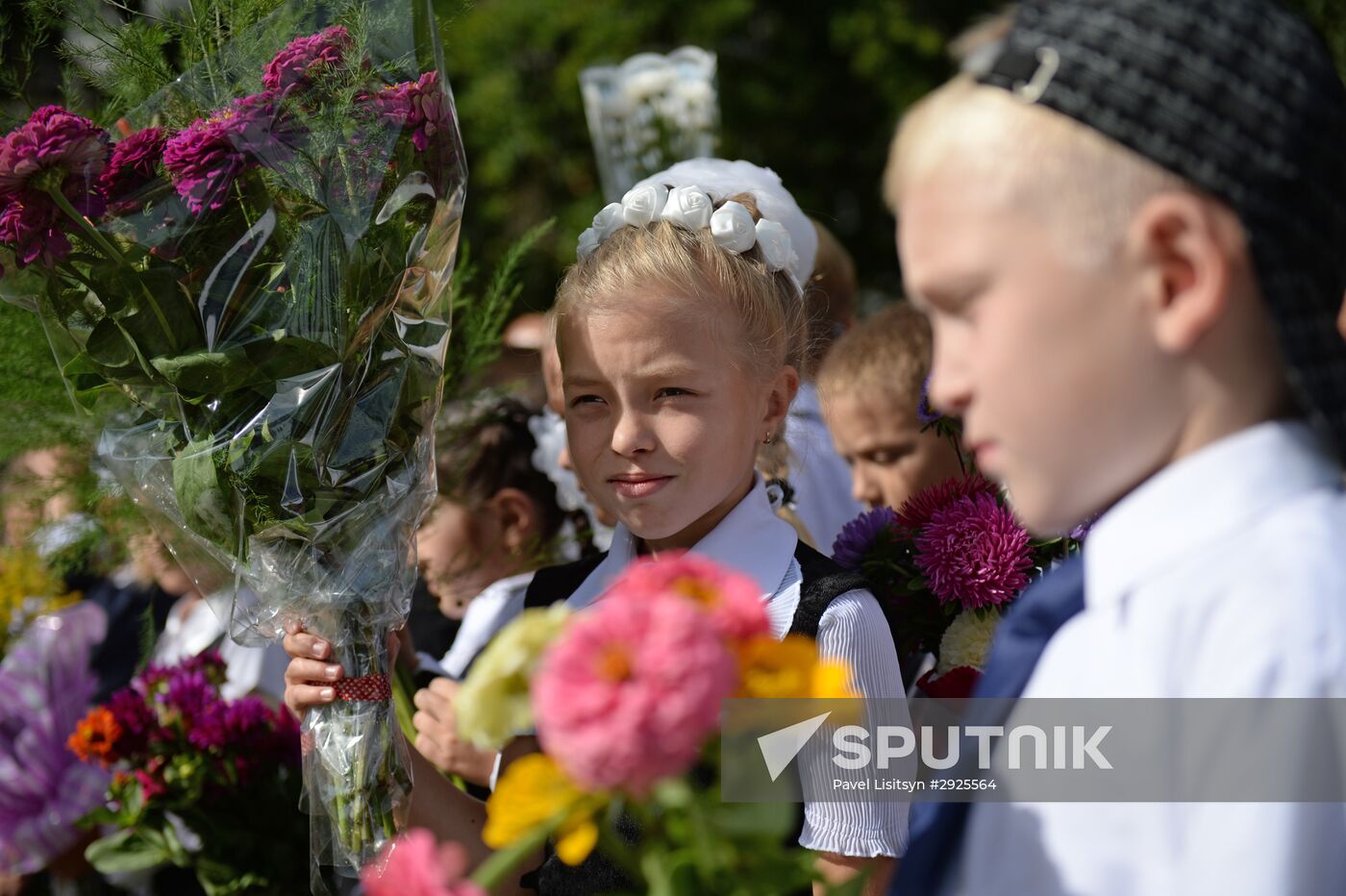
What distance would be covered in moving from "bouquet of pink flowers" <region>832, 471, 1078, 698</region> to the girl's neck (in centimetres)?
24

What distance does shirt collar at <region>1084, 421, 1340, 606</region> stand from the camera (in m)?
0.98

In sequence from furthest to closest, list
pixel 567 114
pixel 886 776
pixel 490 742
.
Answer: pixel 567 114, pixel 886 776, pixel 490 742

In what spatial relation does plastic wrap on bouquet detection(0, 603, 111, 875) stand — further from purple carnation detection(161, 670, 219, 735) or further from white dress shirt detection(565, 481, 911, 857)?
white dress shirt detection(565, 481, 911, 857)

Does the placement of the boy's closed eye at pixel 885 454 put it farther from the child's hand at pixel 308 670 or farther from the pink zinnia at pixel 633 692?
the pink zinnia at pixel 633 692

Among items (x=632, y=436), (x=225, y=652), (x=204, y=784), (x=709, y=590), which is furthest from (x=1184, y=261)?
(x=225, y=652)

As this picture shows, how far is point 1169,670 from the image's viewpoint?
0.95m

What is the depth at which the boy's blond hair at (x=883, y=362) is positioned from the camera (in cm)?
287

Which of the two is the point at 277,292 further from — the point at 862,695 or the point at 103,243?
the point at 862,695

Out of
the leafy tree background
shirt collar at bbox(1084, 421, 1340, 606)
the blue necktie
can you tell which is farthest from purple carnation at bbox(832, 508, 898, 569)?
the leafy tree background

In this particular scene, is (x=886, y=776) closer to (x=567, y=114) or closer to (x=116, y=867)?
(x=116, y=867)

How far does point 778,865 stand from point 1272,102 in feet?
2.27

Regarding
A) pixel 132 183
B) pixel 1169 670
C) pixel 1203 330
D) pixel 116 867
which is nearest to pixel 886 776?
pixel 1169 670

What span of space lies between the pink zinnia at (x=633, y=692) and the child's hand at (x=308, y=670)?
1089 millimetres

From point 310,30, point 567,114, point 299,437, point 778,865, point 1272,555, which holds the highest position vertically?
point 310,30
